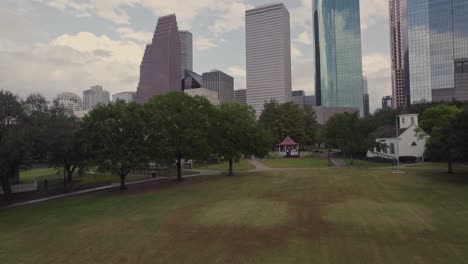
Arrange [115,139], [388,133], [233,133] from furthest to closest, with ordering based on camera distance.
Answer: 1. [388,133]
2. [233,133]
3. [115,139]

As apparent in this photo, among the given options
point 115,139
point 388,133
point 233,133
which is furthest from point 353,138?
point 115,139

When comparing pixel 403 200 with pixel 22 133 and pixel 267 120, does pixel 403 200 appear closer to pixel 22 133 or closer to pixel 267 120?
pixel 22 133

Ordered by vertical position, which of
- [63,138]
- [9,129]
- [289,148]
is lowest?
[289,148]

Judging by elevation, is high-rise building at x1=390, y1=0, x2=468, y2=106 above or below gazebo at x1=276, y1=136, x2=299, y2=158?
above

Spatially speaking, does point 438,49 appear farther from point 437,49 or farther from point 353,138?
point 353,138

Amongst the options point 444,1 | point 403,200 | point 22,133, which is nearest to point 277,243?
point 403,200

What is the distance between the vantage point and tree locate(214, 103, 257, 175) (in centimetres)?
4044

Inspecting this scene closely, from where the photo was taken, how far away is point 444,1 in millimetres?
138375

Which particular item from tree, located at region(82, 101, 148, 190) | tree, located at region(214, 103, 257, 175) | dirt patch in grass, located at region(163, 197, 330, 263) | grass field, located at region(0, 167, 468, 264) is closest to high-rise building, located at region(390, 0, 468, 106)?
tree, located at region(214, 103, 257, 175)

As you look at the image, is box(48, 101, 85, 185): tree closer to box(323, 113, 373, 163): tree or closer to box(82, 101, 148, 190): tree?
box(82, 101, 148, 190): tree

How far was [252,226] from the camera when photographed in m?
16.5

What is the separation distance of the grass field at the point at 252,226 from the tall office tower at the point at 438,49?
457 ft

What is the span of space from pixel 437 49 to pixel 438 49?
46 cm

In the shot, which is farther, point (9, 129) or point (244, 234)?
point (9, 129)
